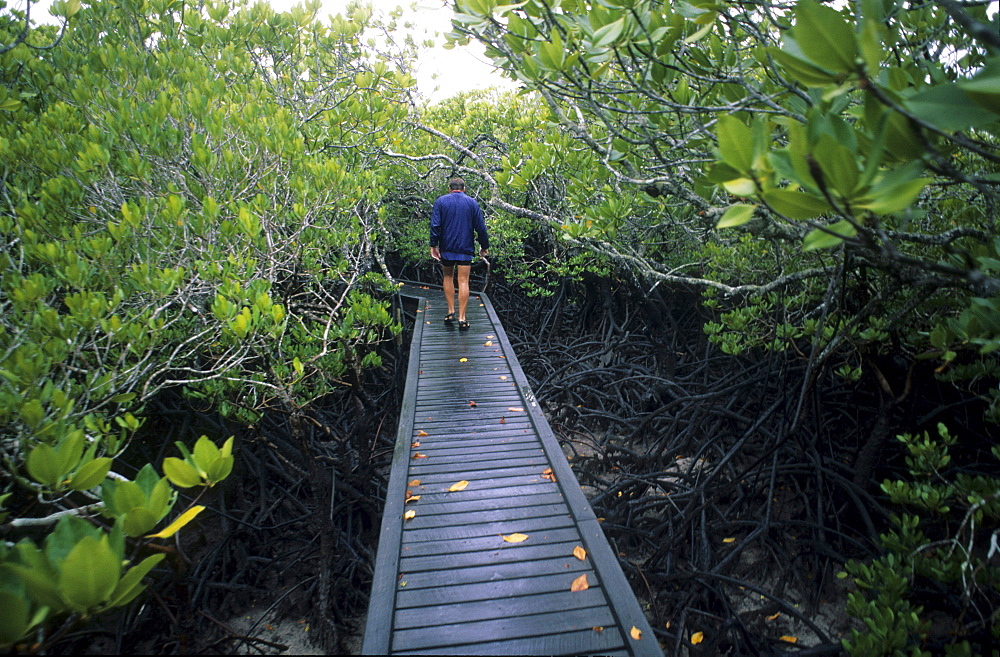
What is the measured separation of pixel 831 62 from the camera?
850 mm

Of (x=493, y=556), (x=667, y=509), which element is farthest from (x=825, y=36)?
(x=667, y=509)

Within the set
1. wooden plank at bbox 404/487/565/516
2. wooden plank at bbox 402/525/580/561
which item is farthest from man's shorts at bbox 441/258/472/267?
wooden plank at bbox 402/525/580/561

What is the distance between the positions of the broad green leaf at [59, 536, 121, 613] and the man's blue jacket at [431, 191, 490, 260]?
4.77 m

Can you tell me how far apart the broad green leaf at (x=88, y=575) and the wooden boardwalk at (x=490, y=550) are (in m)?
1.49

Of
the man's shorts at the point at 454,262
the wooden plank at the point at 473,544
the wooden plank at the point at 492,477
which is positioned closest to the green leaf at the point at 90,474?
the wooden plank at the point at 473,544

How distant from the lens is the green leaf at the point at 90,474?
99 cm

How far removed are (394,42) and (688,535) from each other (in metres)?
7.12

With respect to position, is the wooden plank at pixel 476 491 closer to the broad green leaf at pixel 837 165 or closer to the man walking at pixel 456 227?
the broad green leaf at pixel 837 165

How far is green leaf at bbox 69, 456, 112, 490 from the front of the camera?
3.25 feet

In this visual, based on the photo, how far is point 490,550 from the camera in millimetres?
2525

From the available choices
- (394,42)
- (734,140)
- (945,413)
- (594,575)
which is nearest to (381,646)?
(594,575)

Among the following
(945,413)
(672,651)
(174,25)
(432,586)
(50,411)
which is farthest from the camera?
(174,25)

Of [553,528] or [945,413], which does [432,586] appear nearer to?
[553,528]

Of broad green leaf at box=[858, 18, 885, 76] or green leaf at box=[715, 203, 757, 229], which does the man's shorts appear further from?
broad green leaf at box=[858, 18, 885, 76]
